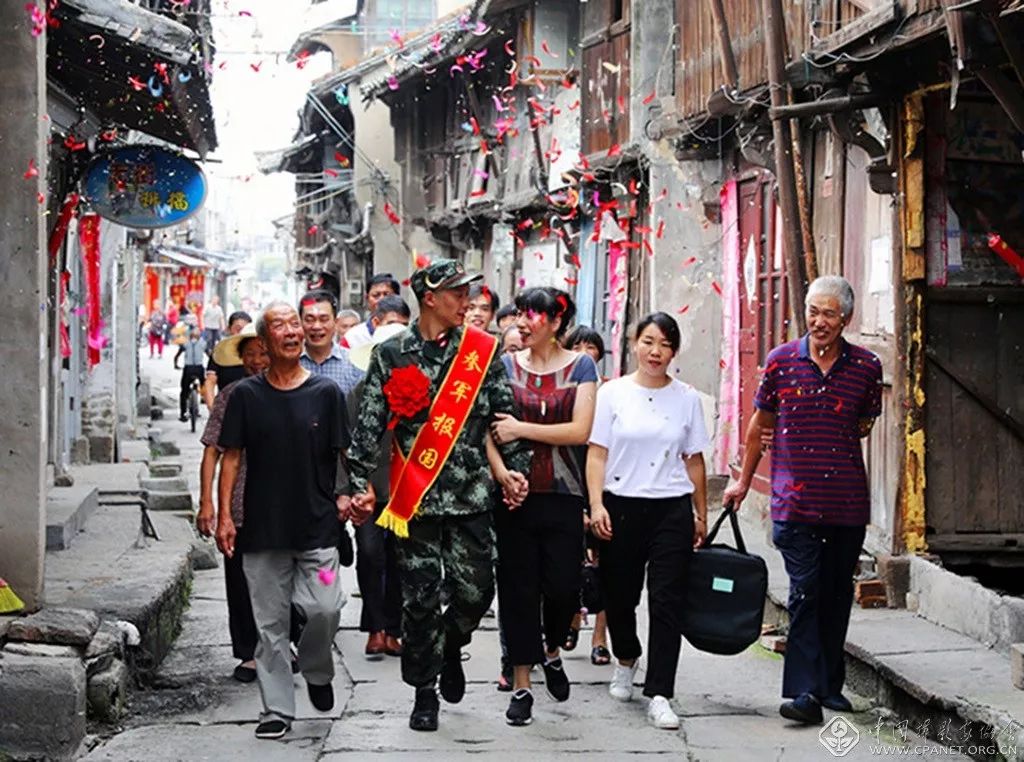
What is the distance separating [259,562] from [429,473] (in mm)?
899

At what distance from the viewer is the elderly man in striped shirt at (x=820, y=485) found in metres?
7.50

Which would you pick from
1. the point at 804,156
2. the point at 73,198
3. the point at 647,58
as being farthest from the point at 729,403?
the point at 73,198

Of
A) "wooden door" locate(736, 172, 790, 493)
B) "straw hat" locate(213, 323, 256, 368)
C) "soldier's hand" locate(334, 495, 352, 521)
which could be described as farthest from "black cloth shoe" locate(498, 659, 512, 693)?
"wooden door" locate(736, 172, 790, 493)

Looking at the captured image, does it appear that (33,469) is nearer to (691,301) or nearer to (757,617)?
(757,617)

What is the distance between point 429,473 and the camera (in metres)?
7.18

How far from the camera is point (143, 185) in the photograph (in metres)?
13.4

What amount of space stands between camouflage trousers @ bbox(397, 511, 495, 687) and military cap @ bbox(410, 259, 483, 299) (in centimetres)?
107

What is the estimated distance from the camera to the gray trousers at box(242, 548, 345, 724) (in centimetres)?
724

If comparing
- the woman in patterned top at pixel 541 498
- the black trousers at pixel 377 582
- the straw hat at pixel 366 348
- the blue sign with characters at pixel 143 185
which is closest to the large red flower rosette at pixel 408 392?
the woman in patterned top at pixel 541 498

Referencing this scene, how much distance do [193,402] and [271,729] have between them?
67.5 feet

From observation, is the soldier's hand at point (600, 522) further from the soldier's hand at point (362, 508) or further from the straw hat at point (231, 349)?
the straw hat at point (231, 349)

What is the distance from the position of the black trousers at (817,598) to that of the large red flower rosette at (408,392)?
6.28 feet

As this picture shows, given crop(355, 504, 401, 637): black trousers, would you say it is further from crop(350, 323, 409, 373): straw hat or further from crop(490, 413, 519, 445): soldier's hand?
crop(490, 413, 519, 445): soldier's hand

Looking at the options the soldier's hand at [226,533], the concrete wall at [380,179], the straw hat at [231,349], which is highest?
the concrete wall at [380,179]
